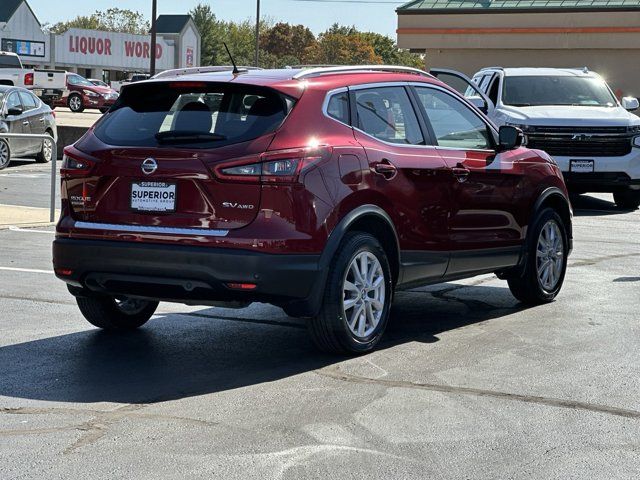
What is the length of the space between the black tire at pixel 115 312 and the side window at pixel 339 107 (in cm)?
187

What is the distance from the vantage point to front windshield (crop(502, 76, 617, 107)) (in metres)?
18.8

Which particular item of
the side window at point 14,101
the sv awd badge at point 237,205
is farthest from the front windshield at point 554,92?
the sv awd badge at point 237,205

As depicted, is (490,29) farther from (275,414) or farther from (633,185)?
(275,414)

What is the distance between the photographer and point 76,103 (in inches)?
2146

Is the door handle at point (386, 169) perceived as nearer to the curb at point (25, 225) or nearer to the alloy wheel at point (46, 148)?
the curb at point (25, 225)

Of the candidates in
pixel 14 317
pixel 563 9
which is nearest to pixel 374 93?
pixel 14 317

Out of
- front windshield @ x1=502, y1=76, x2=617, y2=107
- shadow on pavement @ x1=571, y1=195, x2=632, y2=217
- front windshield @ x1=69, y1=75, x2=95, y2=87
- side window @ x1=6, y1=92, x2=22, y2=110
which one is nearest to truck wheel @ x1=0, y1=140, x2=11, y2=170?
side window @ x1=6, y1=92, x2=22, y2=110

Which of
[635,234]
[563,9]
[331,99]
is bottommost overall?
[635,234]

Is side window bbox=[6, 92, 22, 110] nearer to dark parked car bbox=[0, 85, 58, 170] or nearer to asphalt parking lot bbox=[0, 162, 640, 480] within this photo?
dark parked car bbox=[0, 85, 58, 170]

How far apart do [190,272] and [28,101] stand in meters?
19.3

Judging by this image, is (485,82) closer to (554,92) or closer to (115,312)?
(554,92)

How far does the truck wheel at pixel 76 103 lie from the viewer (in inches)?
2138

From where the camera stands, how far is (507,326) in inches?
341

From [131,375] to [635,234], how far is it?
945 cm
